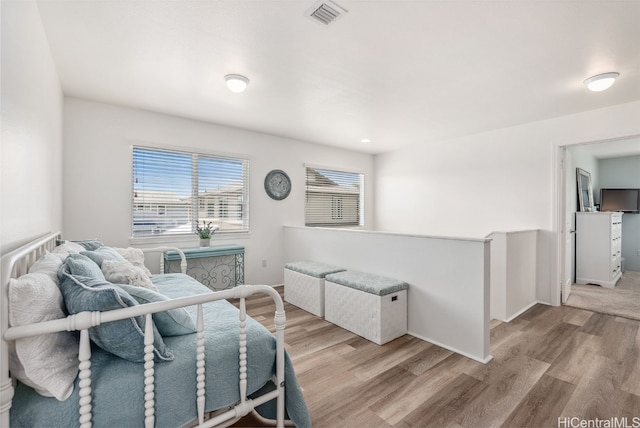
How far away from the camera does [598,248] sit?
457cm

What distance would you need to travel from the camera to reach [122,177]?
3.33 metres

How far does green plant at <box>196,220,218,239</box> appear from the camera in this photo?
372 cm

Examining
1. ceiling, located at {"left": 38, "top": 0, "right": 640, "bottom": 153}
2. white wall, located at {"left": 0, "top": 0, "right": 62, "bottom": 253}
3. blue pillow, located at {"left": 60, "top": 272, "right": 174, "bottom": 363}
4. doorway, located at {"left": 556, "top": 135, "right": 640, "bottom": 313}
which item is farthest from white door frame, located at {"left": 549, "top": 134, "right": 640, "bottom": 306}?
white wall, located at {"left": 0, "top": 0, "right": 62, "bottom": 253}

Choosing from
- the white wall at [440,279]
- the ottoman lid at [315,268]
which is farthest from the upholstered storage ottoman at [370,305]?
the ottoman lid at [315,268]

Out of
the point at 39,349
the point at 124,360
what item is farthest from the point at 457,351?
the point at 39,349

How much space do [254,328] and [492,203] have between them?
3966mm

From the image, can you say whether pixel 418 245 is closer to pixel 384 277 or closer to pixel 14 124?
pixel 384 277

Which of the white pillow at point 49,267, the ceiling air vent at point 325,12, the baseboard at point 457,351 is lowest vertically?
the baseboard at point 457,351

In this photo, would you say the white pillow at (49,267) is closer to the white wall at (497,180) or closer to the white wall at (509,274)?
the white wall at (509,274)

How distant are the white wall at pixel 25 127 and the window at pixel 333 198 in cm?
341

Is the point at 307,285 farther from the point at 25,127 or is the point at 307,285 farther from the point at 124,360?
the point at 25,127

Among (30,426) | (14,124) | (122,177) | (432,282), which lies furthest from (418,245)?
(122,177)

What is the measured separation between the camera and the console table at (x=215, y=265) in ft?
11.5

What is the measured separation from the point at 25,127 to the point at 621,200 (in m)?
8.51
